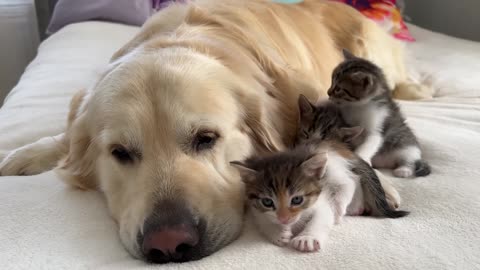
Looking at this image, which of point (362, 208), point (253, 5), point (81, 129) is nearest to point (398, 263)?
point (362, 208)

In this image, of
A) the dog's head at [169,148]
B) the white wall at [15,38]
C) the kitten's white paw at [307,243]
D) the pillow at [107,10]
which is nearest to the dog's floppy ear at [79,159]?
the dog's head at [169,148]

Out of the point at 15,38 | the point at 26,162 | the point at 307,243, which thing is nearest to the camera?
the point at 307,243

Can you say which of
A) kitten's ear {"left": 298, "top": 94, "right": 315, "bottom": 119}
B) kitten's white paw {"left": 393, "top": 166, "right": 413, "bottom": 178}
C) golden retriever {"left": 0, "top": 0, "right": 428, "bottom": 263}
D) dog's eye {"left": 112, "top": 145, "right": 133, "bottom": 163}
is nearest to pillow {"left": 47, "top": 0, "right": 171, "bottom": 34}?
golden retriever {"left": 0, "top": 0, "right": 428, "bottom": 263}

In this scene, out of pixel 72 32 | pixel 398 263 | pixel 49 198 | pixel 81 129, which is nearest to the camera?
pixel 398 263

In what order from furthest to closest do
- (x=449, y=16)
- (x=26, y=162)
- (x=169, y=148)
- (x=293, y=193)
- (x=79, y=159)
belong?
1. (x=449, y=16)
2. (x=26, y=162)
3. (x=79, y=159)
4. (x=169, y=148)
5. (x=293, y=193)

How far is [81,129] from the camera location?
1.59m

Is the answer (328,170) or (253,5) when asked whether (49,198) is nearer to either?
(328,170)

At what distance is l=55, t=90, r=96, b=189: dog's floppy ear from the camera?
1.55m

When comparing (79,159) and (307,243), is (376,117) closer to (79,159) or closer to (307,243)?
(307,243)

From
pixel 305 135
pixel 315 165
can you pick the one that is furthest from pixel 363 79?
pixel 315 165

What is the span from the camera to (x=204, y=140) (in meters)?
1.37

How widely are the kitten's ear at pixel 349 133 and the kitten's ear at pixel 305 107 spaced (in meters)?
0.13

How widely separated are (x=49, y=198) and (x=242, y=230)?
1.83 ft

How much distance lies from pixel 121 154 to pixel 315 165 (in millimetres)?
539
